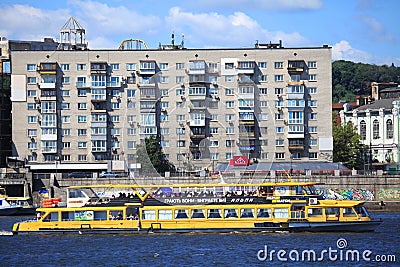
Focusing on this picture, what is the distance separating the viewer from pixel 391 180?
365 feet

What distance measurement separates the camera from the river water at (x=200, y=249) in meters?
57.6

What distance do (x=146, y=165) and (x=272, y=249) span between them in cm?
4842

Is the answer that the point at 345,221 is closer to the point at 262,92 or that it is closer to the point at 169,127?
the point at 169,127

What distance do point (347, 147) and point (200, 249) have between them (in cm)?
7907

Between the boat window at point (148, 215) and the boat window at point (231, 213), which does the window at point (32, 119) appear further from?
the boat window at point (231, 213)

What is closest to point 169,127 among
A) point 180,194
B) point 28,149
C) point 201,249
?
point 28,149

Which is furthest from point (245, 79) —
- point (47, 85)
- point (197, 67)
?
point (47, 85)

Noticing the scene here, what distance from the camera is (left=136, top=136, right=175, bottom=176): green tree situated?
105 meters

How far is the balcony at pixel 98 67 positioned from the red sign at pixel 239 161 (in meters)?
23.2

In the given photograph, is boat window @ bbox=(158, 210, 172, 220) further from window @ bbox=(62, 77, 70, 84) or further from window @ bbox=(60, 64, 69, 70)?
window @ bbox=(60, 64, 69, 70)

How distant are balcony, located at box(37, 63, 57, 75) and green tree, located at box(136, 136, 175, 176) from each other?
78.6 feet

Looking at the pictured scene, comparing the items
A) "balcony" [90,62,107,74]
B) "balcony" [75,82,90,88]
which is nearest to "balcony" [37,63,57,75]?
"balcony" [75,82,90,88]

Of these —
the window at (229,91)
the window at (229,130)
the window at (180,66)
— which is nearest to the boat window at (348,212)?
the window at (229,130)

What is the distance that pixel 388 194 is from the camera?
110812mm
